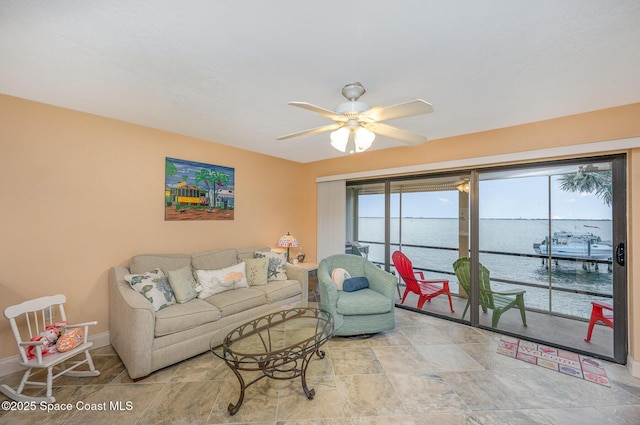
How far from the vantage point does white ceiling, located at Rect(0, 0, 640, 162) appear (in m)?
1.33

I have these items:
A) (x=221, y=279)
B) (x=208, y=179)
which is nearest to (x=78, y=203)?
(x=208, y=179)

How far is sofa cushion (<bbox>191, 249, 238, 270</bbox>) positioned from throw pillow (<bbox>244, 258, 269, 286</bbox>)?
225mm

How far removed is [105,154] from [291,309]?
8.55 feet

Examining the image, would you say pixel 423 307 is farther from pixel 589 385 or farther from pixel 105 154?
pixel 105 154

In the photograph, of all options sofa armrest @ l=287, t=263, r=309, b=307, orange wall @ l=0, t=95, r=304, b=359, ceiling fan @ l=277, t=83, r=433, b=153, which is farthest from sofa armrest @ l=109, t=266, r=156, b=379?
ceiling fan @ l=277, t=83, r=433, b=153

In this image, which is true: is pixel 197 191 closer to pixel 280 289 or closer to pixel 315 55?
pixel 280 289

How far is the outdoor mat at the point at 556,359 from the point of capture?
2.31 m

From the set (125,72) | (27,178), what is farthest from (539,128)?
(27,178)

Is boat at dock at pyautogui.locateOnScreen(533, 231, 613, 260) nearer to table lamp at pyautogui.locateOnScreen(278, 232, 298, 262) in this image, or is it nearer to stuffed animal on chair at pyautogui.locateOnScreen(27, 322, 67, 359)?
table lamp at pyautogui.locateOnScreen(278, 232, 298, 262)

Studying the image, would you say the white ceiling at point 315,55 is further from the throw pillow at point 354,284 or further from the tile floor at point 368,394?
the tile floor at point 368,394

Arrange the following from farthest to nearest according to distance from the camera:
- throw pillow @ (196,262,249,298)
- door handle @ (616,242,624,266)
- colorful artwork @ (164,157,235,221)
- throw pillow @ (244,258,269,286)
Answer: throw pillow @ (244,258,269,286)
colorful artwork @ (164,157,235,221)
throw pillow @ (196,262,249,298)
door handle @ (616,242,624,266)

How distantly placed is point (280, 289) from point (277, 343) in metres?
1.35

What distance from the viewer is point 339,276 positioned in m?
3.32

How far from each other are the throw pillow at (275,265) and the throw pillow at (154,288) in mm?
1301
